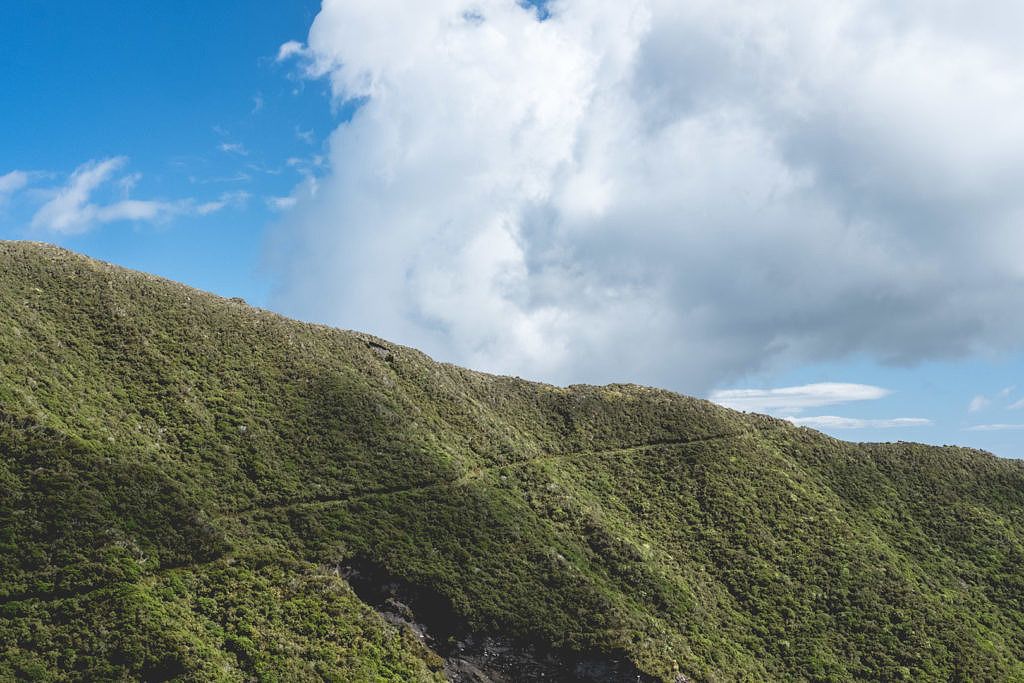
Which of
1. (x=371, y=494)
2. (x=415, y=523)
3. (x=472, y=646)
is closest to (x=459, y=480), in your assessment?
(x=415, y=523)

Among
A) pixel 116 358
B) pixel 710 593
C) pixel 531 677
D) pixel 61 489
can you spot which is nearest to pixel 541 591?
pixel 531 677

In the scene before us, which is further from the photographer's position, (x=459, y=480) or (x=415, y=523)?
(x=459, y=480)

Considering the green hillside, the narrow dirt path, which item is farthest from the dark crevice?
the narrow dirt path

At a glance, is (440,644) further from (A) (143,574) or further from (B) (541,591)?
(A) (143,574)

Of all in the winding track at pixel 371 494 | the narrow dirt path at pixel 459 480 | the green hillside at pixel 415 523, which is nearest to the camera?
the winding track at pixel 371 494

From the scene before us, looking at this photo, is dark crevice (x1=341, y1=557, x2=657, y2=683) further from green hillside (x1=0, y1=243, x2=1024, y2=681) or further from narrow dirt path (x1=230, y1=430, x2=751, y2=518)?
narrow dirt path (x1=230, y1=430, x2=751, y2=518)

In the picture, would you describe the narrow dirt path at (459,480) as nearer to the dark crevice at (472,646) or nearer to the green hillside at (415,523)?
the green hillside at (415,523)

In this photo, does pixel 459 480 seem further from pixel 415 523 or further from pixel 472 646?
pixel 472 646

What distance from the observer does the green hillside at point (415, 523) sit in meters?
37.5

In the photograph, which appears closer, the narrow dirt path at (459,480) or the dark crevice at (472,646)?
the dark crevice at (472,646)

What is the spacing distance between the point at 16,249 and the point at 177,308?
16681mm

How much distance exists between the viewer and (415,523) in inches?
2050

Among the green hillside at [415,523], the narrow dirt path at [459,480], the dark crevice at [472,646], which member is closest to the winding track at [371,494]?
the narrow dirt path at [459,480]

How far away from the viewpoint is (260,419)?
57.5 meters
